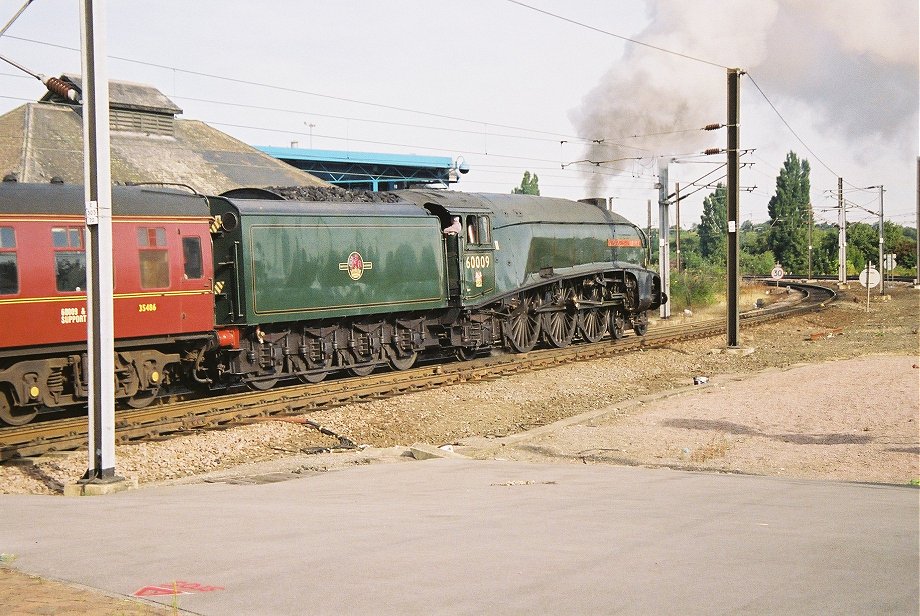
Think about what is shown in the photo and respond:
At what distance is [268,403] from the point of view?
616 inches

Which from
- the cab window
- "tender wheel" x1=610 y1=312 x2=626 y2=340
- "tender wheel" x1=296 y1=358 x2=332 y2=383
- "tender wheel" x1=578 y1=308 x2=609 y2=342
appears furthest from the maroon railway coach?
"tender wheel" x1=610 y1=312 x2=626 y2=340

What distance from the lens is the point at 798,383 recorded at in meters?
18.2

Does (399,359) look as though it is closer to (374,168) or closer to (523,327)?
(523,327)

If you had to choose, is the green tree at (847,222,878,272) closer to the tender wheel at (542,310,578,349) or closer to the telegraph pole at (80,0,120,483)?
the tender wheel at (542,310,578,349)

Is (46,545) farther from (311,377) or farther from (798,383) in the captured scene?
(798,383)

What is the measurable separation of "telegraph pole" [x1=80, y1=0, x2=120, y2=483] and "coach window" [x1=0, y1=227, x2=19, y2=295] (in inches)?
141

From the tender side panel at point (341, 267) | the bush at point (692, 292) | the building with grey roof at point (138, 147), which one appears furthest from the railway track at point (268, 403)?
the bush at point (692, 292)

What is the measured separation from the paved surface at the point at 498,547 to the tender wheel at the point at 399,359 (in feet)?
35.2

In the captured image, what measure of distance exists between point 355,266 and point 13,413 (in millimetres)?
7160

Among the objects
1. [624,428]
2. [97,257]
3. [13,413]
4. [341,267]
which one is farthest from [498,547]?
[341,267]

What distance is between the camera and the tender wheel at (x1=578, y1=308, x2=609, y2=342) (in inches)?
1023

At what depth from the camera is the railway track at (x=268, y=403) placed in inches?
507

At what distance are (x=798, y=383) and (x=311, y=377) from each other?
31.2 feet

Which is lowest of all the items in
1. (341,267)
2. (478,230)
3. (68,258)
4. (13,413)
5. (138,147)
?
(13,413)
